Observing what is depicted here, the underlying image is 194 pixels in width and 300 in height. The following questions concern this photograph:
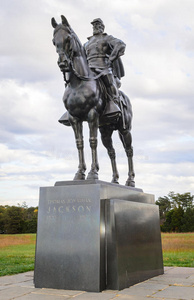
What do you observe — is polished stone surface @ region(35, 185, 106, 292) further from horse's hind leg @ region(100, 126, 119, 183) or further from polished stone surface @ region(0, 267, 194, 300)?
horse's hind leg @ region(100, 126, 119, 183)

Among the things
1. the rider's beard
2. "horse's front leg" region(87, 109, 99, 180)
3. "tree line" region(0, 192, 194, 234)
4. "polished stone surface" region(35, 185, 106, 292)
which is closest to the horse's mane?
"horse's front leg" region(87, 109, 99, 180)

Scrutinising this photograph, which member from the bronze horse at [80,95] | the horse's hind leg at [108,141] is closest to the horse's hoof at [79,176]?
the bronze horse at [80,95]

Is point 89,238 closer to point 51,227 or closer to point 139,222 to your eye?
point 51,227

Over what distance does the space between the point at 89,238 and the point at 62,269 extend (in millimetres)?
741

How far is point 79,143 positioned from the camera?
7172mm

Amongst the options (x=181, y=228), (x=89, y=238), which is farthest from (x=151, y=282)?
(x=181, y=228)

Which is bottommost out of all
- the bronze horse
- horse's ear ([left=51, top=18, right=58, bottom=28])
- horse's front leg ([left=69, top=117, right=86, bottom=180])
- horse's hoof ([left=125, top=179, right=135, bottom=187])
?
horse's hoof ([left=125, top=179, right=135, bottom=187])

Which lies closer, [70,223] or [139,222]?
[70,223]

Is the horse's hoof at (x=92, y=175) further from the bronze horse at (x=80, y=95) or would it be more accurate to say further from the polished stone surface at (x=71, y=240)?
the polished stone surface at (x=71, y=240)

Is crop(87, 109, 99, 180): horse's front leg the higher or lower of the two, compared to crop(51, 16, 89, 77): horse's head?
lower

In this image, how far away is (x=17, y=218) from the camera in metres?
40.3

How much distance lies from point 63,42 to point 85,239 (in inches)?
144

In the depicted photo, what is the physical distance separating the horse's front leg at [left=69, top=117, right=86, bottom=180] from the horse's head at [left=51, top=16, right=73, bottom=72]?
3.90ft

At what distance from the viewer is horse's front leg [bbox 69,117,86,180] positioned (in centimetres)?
703
